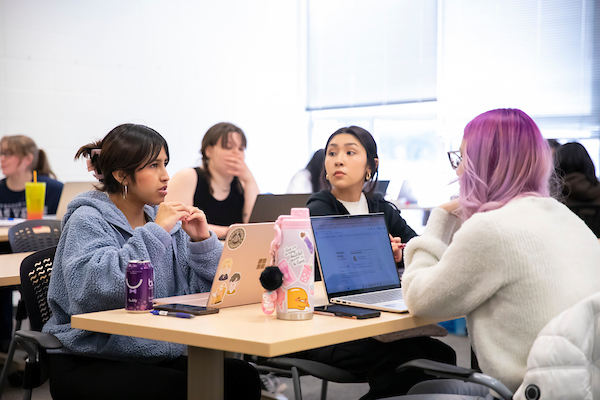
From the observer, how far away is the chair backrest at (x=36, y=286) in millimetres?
1708

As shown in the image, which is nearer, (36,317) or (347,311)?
(347,311)

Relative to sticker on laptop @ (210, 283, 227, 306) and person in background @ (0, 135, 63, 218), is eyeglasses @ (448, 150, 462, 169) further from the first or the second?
person in background @ (0, 135, 63, 218)

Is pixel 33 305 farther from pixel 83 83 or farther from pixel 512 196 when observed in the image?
pixel 83 83

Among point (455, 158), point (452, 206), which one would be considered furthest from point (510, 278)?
point (455, 158)

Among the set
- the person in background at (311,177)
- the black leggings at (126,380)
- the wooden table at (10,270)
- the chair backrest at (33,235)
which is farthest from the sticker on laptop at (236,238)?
the person in background at (311,177)

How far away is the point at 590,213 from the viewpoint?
3.30 meters

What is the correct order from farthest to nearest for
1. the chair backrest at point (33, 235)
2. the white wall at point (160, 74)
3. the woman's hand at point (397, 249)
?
the white wall at point (160, 74) < the chair backrest at point (33, 235) < the woman's hand at point (397, 249)

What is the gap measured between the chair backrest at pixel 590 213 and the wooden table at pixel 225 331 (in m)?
2.21

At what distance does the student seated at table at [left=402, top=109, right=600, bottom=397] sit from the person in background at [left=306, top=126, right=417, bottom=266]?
0.84m

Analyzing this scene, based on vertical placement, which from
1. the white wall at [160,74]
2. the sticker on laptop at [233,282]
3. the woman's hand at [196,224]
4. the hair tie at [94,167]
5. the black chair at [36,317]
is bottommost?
the black chair at [36,317]

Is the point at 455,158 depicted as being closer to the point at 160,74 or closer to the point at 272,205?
the point at 272,205

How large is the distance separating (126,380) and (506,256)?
92cm

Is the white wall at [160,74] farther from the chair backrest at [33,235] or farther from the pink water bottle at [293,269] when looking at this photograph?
the pink water bottle at [293,269]

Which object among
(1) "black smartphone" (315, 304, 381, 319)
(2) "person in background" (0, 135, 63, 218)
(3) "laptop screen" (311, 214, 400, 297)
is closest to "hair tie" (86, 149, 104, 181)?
(3) "laptop screen" (311, 214, 400, 297)
